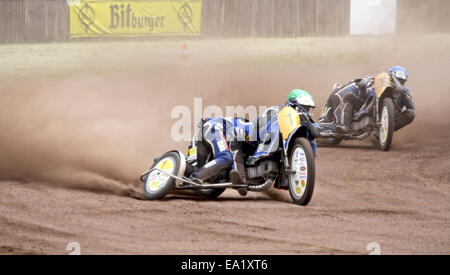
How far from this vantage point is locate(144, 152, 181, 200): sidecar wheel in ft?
31.7

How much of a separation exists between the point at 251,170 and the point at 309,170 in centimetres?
109

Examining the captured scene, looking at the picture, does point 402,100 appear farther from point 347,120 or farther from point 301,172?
→ point 301,172

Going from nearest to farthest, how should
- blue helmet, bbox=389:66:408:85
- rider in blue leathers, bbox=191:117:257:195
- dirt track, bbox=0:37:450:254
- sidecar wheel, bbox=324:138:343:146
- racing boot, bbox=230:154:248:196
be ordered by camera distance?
dirt track, bbox=0:37:450:254 < racing boot, bbox=230:154:248:196 < rider in blue leathers, bbox=191:117:257:195 < blue helmet, bbox=389:66:408:85 < sidecar wheel, bbox=324:138:343:146

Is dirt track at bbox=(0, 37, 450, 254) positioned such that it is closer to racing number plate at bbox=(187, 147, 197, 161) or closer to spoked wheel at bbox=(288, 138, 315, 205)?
spoked wheel at bbox=(288, 138, 315, 205)

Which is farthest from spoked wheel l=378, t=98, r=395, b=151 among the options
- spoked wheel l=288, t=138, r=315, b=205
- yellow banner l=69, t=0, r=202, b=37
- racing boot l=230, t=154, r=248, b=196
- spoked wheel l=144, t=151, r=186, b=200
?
yellow banner l=69, t=0, r=202, b=37

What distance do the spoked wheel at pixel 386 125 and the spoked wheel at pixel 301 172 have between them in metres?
5.11

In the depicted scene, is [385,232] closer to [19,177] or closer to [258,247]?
[258,247]

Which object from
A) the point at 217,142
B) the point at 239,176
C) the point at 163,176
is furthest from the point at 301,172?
the point at 163,176

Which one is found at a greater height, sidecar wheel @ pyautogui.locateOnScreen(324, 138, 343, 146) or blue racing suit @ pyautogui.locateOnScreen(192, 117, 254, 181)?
blue racing suit @ pyautogui.locateOnScreen(192, 117, 254, 181)

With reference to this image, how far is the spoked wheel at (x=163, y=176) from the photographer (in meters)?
9.64

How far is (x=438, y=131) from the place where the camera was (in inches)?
666

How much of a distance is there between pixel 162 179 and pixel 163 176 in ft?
0.15

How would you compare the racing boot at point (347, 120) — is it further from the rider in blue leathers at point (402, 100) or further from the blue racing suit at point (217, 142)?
the blue racing suit at point (217, 142)

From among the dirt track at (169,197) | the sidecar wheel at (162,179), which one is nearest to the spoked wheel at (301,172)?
the dirt track at (169,197)
